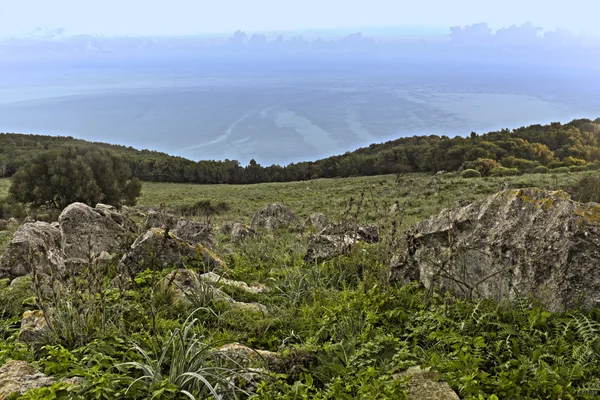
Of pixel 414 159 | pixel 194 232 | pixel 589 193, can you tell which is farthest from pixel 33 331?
pixel 414 159

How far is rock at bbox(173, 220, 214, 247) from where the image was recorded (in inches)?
332

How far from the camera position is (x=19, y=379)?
9.36 feet

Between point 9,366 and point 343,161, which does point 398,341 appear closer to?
point 9,366

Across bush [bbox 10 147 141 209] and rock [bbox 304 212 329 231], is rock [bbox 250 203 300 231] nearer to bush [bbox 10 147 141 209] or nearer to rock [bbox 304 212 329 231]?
rock [bbox 304 212 329 231]

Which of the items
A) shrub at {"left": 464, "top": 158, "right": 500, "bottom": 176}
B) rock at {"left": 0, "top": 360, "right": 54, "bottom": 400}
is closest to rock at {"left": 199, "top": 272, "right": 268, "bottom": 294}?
rock at {"left": 0, "top": 360, "right": 54, "bottom": 400}

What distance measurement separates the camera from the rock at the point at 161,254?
6098 millimetres

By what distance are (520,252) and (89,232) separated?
6995 millimetres

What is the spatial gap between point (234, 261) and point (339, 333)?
354 cm

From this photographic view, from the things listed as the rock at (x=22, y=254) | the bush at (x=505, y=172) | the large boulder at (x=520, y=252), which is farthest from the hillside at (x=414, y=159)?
the rock at (x=22, y=254)

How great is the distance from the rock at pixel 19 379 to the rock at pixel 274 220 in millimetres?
8323

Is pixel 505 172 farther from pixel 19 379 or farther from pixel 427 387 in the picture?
pixel 19 379

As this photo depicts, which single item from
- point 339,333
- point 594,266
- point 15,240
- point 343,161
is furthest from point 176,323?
point 343,161

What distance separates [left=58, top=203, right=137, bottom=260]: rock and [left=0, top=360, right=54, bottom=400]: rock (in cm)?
A: 384

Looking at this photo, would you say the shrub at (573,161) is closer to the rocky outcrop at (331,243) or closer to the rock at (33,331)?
the rocky outcrop at (331,243)
